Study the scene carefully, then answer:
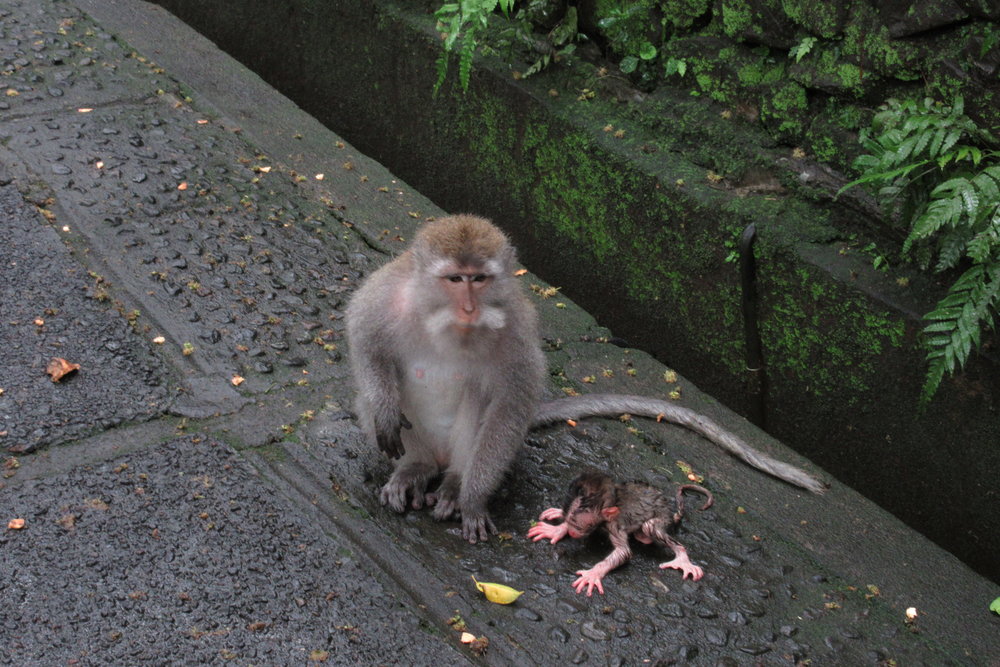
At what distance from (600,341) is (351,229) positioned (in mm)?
1420

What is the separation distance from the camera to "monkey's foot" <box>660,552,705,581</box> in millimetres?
3432

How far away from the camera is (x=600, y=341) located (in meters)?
4.78

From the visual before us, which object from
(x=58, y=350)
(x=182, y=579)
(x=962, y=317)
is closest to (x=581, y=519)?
(x=182, y=579)

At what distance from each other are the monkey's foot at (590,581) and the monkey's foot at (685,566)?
0.83 feet

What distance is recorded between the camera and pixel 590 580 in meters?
3.33

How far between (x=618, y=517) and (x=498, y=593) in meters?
0.49

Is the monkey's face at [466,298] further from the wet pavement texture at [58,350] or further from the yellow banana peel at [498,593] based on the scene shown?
the wet pavement texture at [58,350]

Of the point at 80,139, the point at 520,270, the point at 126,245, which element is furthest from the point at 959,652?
the point at 80,139

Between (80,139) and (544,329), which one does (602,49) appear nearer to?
(544,329)

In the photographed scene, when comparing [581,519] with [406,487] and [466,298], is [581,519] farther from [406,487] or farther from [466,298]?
[466,298]

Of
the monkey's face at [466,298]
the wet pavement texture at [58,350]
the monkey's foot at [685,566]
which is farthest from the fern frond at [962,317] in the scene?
the wet pavement texture at [58,350]

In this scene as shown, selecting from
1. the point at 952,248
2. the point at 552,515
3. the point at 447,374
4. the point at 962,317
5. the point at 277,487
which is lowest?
the point at 277,487

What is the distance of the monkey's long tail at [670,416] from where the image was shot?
4.04 m

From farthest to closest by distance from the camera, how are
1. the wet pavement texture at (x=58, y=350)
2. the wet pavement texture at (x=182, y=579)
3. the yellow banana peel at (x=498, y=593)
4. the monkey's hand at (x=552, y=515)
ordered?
the wet pavement texture at (x=58, y=350), the monkey's hand at (x=552, y=515), the yellow banana peel at (x=498, y=593), the wet pavement texture at (x=182, y=579)
